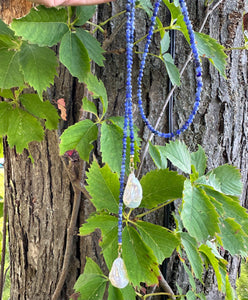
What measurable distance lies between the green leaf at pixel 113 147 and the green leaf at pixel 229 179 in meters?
0.23

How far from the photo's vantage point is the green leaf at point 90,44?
0.57m

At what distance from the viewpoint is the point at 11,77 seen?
2.02 feet

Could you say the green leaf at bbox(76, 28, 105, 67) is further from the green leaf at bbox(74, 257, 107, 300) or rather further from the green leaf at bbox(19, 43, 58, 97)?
the green leaf at bbox(74, 257, 107, 300)

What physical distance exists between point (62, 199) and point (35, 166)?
0.11 m

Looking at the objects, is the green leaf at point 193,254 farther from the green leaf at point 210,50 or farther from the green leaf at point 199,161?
the green leaf at point 210,50

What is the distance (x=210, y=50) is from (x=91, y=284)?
0.53 metres

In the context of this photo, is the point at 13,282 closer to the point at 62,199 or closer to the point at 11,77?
the point at 62,199

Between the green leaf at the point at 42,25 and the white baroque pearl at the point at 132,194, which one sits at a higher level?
the green leaf at the point at 42,25

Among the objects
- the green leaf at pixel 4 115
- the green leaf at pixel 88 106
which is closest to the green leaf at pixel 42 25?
the green leaf at pixel 88 106

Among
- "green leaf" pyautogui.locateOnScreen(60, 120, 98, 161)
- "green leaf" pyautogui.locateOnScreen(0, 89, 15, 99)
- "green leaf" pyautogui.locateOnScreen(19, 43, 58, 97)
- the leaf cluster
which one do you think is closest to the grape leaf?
the leaf cluster

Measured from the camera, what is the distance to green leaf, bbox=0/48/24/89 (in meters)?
0.61

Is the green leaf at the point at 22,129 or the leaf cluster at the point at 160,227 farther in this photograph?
the green leaf at the point at 22,129

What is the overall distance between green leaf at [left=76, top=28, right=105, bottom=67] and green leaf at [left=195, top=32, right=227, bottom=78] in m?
0.20

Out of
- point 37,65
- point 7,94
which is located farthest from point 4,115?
point 37,65
